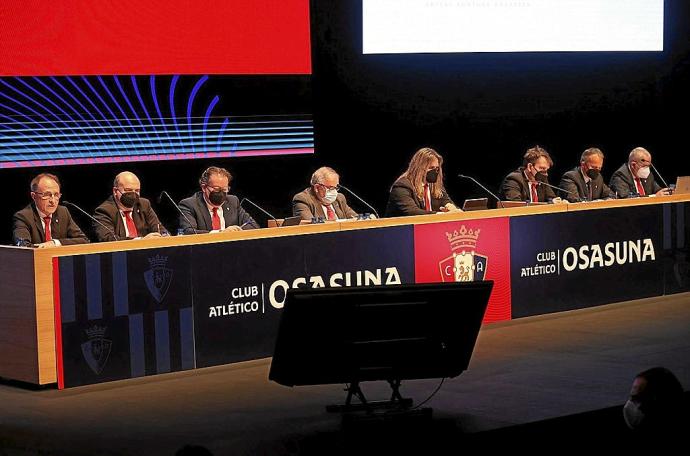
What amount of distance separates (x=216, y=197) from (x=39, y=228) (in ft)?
4.56

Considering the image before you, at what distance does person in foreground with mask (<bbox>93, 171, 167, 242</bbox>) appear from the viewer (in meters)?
9.67

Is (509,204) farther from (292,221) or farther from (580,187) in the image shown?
(292,221)

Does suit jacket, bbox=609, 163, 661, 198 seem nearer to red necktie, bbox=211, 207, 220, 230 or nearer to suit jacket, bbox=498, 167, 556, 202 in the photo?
suit jacket, bbox=498, 167, 556, 202

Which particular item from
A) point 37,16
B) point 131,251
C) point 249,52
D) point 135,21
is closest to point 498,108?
point 249,52

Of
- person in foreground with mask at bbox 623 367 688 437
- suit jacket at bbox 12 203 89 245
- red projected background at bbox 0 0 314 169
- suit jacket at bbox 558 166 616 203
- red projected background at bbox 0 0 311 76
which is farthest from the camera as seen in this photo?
suit jacket at bbox 558 166 616 203

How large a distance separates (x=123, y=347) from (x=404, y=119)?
570 centimetres

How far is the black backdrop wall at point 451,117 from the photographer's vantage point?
12.2 meters

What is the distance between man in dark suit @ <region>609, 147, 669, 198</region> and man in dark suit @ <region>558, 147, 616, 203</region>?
262mm

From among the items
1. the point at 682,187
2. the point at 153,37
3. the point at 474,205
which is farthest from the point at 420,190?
the point at 682,187

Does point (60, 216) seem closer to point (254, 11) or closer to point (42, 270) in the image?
point (42, 270)

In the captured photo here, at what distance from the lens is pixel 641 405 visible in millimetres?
3535

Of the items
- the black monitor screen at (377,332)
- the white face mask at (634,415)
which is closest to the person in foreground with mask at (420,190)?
the black monitor screen at (377,332)

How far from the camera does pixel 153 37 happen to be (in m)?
11.2

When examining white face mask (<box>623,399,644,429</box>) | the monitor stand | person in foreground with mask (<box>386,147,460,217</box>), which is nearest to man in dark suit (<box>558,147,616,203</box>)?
person in foreground with mask (<box>386,147,460,217</box>)
